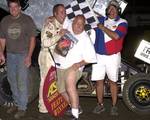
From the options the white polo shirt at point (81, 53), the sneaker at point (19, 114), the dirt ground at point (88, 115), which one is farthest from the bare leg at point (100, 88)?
the sneaker at point (19, 114)

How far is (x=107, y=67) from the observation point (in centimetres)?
775

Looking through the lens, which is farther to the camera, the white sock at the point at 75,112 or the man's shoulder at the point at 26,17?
the man's shoulder at the point at 26,17

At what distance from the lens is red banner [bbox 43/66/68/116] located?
7.50m

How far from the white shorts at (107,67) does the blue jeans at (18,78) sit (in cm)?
114

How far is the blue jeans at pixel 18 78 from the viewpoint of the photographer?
754 cm

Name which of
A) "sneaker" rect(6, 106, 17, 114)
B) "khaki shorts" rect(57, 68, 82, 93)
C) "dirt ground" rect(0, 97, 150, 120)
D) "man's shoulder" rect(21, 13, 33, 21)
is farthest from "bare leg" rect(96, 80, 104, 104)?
"man's shoulder" rect(21, 13, 33, 21)

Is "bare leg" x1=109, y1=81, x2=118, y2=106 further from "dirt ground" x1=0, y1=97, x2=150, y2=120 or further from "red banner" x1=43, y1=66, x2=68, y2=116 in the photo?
"red banner" x1=43, y1=66, x2=68, y2=116

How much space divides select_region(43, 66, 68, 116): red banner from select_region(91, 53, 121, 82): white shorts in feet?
2.18

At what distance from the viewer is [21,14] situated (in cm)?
749

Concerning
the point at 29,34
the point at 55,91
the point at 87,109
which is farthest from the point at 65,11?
the point at 87,109

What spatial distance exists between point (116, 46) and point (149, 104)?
1.13 meters

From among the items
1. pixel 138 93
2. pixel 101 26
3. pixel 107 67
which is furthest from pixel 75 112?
pixel 101 26

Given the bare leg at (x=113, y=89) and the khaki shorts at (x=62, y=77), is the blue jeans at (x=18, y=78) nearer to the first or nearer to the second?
the khaki shorts at (x=62, y=77)

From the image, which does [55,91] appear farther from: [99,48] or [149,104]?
[149,104]
